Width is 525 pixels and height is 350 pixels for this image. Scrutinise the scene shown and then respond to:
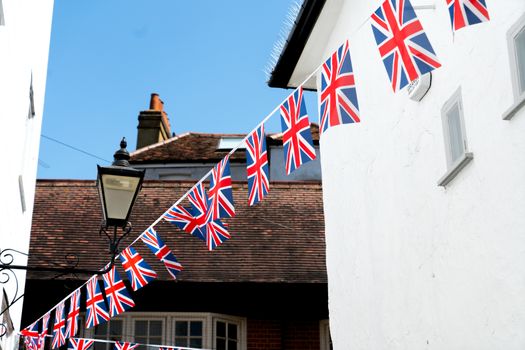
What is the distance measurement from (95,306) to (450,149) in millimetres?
5331

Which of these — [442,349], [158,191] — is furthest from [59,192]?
[442,349]

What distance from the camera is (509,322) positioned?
6.46 meters

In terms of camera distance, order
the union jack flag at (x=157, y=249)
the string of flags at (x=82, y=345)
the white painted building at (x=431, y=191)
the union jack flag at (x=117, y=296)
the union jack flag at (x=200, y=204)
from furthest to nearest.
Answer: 1. the string of flags at (x=82, y=345)
2. the union jack flag at (x=117, y=296)
3. the union jack flag at (x=157, y=249)
4. the union jack flag at (x=200, y=204)
5. the white painted building at (x=431, y=191)

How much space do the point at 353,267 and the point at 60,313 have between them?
408 centimetres

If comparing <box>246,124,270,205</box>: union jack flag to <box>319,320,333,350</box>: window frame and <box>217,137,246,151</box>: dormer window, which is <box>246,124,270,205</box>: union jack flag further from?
<box>217,137,246,151</box>: dormer window

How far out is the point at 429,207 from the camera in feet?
26.6

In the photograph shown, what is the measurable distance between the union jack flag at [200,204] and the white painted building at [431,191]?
1882 millimetres

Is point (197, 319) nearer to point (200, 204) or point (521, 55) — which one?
point (200, 204)

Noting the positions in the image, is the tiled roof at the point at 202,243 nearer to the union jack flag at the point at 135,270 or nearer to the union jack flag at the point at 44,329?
the union jack flag at the point at 44,329

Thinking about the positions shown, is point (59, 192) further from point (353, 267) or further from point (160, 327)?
point (353, 267)

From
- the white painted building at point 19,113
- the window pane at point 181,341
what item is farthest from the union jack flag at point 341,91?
the window pane at point 181,341

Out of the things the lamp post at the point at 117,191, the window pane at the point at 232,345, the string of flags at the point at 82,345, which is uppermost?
the lamp post at the point at 117,191

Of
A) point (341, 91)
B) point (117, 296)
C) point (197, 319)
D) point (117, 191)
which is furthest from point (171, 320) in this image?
point (341, 91)

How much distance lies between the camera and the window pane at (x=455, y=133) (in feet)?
25.1
